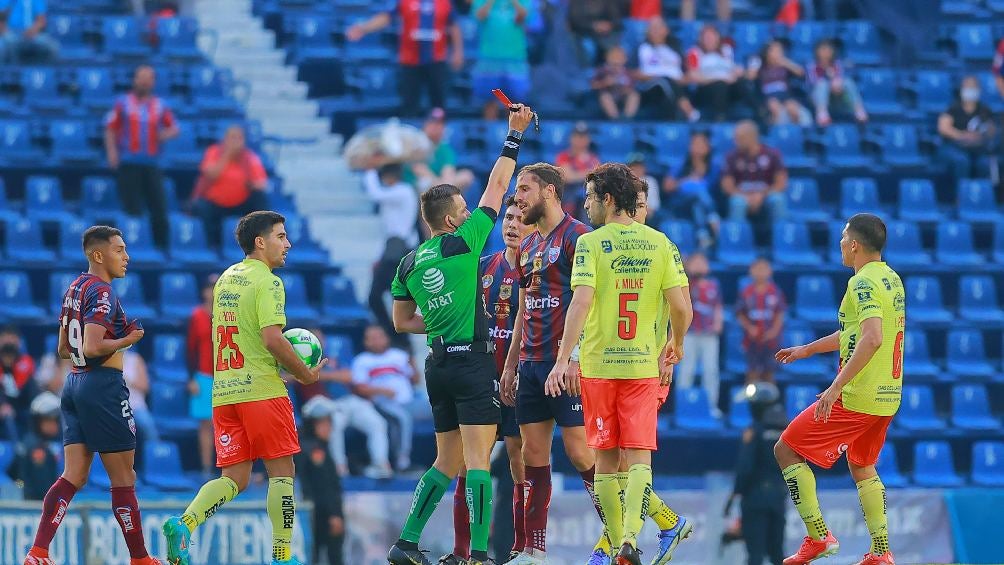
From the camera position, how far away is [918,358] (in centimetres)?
1909

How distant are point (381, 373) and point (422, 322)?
20.7 ft

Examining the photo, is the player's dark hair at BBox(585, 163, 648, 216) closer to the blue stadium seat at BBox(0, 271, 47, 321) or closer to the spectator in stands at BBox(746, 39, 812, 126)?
the blue stadium seat at BBox(0, 271, 47, 321)

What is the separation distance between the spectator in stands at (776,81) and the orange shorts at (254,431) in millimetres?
12123

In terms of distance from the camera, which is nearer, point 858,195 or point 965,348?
point 965,348

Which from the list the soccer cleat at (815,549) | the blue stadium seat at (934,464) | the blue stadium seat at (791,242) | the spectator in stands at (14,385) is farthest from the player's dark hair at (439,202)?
the blue stadium seat at (791,242)

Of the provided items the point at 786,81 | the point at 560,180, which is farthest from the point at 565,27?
the point at 560,180

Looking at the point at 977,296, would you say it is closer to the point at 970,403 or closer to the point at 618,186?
the point at 970,403

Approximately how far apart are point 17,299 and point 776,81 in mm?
9844

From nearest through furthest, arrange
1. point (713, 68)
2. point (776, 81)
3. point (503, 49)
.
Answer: point (503, 49), point (713, 68), point (776, 81)

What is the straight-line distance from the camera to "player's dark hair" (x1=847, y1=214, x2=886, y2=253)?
408 inches

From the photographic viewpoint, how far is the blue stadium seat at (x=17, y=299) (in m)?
17.5

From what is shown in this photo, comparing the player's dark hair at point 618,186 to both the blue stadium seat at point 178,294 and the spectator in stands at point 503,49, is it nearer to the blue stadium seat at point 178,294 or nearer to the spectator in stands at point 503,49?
the blue stadium seat at point 178,294

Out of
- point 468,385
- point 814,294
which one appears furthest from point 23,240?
point 468,385

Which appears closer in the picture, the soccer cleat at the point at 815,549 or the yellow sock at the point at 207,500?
the yellow sock at the point at 207,500
